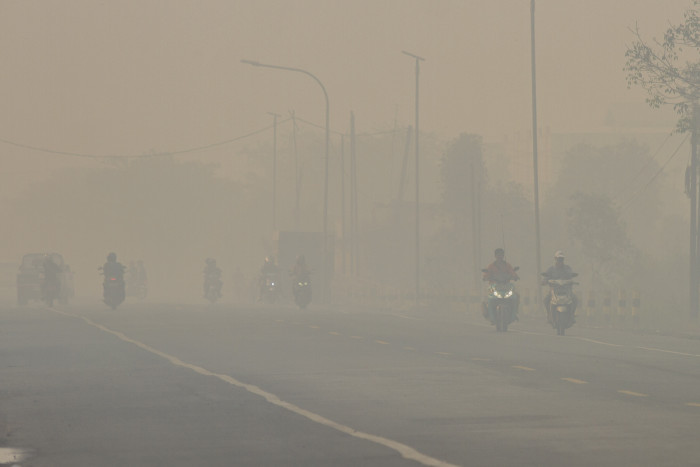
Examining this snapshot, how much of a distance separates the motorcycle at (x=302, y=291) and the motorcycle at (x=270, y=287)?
979cm

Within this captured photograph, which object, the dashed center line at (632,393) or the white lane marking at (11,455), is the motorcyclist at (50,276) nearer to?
the dashed center line at (632,393)

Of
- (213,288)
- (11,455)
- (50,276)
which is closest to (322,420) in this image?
(11,455)

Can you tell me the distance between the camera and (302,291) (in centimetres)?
4791

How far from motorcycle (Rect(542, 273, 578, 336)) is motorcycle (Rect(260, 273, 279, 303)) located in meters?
27.4

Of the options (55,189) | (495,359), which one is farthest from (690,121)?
(55,189)

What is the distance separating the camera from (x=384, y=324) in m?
34.8

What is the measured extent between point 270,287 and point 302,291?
10528mm

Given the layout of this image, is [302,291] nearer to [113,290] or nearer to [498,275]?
[113,290]

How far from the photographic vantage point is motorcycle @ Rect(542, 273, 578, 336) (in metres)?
31.0

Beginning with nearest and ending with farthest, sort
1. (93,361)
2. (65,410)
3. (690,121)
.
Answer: (65,410) < (93,361) < (690,121)

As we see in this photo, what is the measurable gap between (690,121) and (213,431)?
26240 millimetres

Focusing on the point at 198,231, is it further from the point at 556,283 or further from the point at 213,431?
the point at 213,431

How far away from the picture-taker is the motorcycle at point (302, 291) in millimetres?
47750

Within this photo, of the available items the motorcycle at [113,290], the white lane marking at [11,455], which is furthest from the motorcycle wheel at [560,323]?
Answer: the white lane marking at [11,455]
